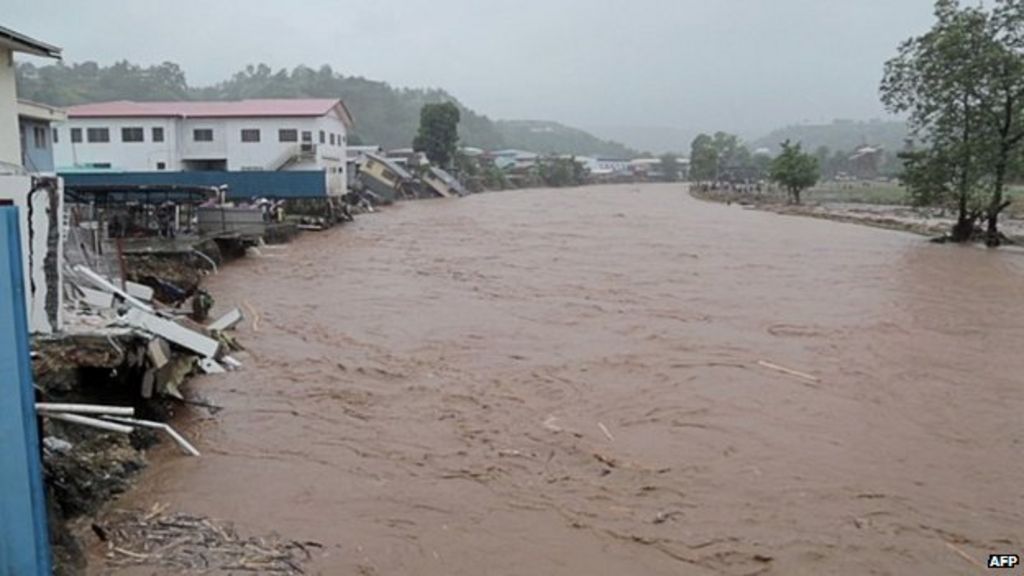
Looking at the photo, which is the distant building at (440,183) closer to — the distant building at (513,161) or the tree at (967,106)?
the distant building at (513,161)

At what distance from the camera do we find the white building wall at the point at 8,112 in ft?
48.9

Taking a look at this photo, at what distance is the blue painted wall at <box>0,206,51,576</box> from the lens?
336 cm

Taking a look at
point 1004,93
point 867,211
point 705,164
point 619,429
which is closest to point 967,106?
point 1004,93

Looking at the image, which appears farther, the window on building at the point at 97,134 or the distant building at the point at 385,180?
the distant building at the point at 385,180

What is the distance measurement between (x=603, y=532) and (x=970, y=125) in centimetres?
2469

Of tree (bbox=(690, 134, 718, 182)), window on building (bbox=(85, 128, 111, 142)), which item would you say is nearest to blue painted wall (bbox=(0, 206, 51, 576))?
window on building (bbox=(85, 128, 111, 142))

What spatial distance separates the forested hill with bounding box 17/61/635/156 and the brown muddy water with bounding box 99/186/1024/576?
57495 millimetres

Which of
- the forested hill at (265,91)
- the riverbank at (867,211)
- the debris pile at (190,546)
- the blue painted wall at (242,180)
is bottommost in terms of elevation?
the debris pile at (190,546)

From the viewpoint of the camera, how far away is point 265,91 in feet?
323

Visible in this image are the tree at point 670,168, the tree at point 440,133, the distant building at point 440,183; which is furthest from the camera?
the tree at point 670,168

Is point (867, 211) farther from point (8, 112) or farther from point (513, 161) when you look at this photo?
point (513, 161)

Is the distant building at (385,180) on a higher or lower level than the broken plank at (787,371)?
higher

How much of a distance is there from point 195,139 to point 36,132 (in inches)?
661

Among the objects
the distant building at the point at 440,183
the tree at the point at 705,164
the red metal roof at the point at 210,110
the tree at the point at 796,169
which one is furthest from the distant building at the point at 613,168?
the red metal roof at the point at 210,110
